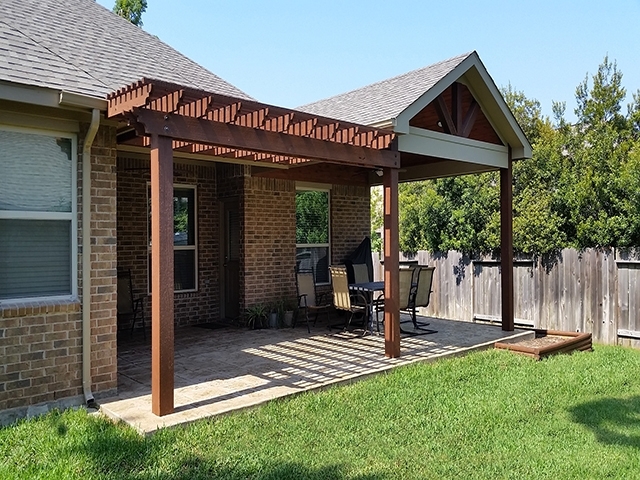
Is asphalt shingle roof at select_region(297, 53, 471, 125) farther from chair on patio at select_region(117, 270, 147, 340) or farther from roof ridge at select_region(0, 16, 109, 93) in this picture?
chair on patio at select_region(117, 270, 147, 340)

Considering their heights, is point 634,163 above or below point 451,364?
above

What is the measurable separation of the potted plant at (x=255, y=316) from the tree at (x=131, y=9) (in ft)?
45.7

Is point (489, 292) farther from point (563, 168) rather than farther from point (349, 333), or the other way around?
point (349, 333)

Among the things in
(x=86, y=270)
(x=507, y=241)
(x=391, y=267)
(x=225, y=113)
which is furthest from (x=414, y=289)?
(x=86, y=270)

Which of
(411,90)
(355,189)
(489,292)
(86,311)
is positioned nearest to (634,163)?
(489,292)

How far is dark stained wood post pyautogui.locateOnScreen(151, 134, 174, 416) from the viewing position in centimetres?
452

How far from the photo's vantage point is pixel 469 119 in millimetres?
8242

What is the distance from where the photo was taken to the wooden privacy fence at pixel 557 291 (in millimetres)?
8578

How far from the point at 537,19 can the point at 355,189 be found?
4885 mm

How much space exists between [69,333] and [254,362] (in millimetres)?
2257

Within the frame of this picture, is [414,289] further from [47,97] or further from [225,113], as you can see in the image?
[47,97]

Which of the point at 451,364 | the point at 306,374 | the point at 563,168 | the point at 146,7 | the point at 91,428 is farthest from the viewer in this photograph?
the point at 146,7

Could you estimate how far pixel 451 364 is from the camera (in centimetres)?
660

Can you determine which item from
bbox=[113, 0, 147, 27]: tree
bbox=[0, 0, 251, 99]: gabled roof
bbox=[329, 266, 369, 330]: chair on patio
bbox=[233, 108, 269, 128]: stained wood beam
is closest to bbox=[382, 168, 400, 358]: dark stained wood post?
bbox=[329, 266, 369, 330]: chair on patio
